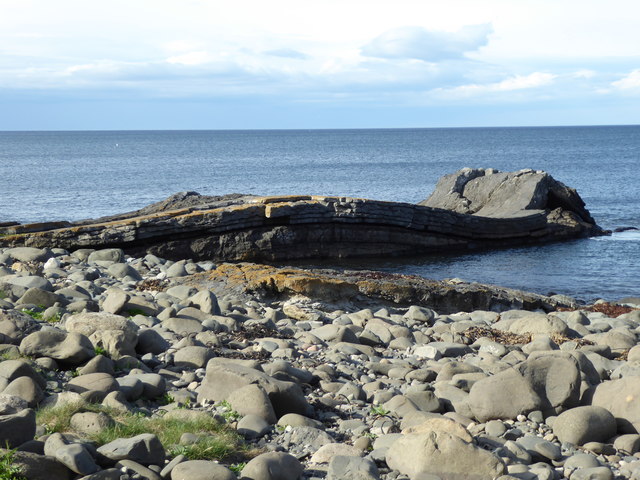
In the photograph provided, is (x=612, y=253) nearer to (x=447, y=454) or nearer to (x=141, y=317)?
(x=141, y=317)

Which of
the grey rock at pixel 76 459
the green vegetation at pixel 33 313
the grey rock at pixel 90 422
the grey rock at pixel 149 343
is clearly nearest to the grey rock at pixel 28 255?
the green vegetation at pixel 33 313

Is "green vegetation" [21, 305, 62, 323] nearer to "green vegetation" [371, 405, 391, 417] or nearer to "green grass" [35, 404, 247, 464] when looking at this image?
"green grass" [35, 404, 247, 464]

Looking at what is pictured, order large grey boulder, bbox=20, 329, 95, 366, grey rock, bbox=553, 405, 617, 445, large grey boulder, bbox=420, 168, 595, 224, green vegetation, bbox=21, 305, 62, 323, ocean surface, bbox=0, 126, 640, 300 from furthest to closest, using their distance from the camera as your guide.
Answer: large grey boulder, bbox=420, 168, 595, 224 → ocean surface, bbox=0, 126, 640, 300 → green vegetation, bbox=21, 305, 62, 323 → large grey boulder, bbox=20, 329, 95, 366 → grey rock, bbox=553, 405, 617, 445

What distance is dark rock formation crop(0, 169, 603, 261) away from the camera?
20.4m

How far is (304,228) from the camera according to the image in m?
23.3

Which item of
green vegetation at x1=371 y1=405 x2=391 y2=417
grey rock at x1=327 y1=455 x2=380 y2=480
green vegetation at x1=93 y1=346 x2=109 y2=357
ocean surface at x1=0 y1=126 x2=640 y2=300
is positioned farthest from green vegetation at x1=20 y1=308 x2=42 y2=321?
ocean surface at x1=0 y1=126 x2=640 y2=300

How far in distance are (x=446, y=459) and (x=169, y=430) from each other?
2.10 metres

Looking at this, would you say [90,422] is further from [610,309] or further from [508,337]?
[610,309]

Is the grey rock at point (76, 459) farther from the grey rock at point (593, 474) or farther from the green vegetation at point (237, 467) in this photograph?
the grey rock at point (593, 474)

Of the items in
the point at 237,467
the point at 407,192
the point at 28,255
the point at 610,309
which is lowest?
the point at 407,192

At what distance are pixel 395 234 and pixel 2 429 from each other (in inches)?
814

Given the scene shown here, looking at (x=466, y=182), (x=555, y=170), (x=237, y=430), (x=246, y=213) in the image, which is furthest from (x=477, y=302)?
(x=555, y=170)

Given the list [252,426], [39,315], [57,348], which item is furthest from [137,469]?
[39,315]

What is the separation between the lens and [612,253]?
84.5 feet
